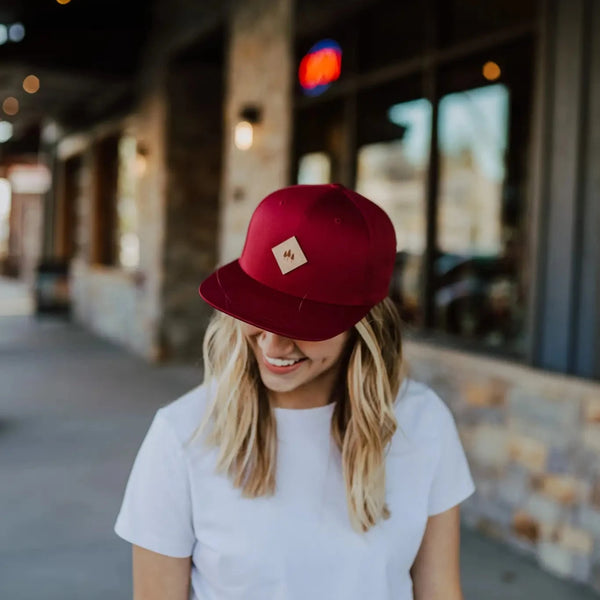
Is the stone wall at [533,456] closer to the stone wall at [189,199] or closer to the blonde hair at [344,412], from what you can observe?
the blonde hair at [344,412]

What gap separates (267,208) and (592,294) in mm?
2769

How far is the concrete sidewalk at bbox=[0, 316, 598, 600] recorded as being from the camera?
11.4 ft

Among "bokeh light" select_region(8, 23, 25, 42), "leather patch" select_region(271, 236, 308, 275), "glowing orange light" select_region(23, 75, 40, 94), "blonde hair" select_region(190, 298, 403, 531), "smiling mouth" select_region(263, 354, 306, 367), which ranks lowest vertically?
"blonde hair" select_region(190, 298, 403, 531)

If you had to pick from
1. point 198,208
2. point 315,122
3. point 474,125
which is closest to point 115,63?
point 198,208

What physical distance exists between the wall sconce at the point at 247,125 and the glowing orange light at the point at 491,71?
2.61 meters

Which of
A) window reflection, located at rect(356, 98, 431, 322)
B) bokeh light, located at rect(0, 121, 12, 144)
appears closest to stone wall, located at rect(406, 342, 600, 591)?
window reflection, located at rect(356, 98, 431, 322)

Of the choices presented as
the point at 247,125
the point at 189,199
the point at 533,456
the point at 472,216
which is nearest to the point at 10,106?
the point at 189,199

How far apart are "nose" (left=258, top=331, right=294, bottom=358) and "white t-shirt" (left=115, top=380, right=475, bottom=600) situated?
4.8 inches

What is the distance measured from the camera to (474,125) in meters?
4.98

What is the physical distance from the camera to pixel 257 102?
686 cm

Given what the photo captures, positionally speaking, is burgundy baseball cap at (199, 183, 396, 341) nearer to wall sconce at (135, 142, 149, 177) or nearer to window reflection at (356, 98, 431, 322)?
window reflection at (356, 98, 431, 322)

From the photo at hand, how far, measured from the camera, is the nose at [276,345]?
4.13 ft

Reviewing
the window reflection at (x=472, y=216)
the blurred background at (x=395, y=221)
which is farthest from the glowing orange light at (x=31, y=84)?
the window reflection at (x=472, y=216)

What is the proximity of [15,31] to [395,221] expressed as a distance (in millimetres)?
6189
